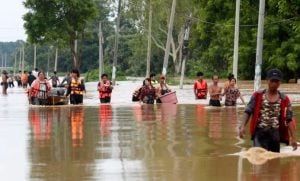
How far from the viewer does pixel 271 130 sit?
938 centimetres

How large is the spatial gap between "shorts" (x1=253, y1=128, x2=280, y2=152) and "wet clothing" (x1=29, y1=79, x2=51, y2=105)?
17.7 meters

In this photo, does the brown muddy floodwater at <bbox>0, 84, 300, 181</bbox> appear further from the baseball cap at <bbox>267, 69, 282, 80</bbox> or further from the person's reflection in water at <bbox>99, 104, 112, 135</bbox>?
the baseball cap at <bbox>267, 69, 282, 80</bbox>

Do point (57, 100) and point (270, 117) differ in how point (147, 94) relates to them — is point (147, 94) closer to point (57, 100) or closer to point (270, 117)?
point (57, 100)

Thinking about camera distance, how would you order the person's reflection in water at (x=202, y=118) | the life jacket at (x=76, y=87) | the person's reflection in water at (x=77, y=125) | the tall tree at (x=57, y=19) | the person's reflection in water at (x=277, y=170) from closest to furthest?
the person's reflection in water at (x=277, y=170), the person's reflection in water at (x=77, y=125), the person's reflection in water at (x=202, y=118), the life jacket at (x=76, y=87), the tall tree at (x=57, y=19)

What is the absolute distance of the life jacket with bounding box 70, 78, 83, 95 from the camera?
25.6 m

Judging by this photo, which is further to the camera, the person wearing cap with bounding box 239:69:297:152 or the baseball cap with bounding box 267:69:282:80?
the person wearing cap with bounding box 239:69:297:152

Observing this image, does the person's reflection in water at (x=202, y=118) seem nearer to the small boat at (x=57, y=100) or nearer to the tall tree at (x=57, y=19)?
the small boat at (x=57, y=100)

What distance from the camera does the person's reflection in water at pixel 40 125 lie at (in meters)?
14.1

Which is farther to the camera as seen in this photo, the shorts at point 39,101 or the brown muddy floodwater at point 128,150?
the shorts at point 39,101

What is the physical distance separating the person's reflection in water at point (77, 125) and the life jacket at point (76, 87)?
130 centimetres

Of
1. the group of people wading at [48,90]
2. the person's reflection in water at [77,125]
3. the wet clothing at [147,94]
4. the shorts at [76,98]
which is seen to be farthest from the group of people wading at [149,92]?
the person's reflection in water at [77,125]

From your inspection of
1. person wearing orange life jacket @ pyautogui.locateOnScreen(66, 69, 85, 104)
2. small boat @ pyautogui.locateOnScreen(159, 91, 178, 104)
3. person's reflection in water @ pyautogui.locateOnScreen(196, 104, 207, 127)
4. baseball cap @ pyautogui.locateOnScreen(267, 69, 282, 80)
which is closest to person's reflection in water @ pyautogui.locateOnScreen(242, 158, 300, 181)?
baseball cap @ pyautogui.locateOnScreen(267, 69, 282, 80)

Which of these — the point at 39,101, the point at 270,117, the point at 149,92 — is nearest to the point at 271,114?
the point at 270,117

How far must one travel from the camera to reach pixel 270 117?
9.30m
